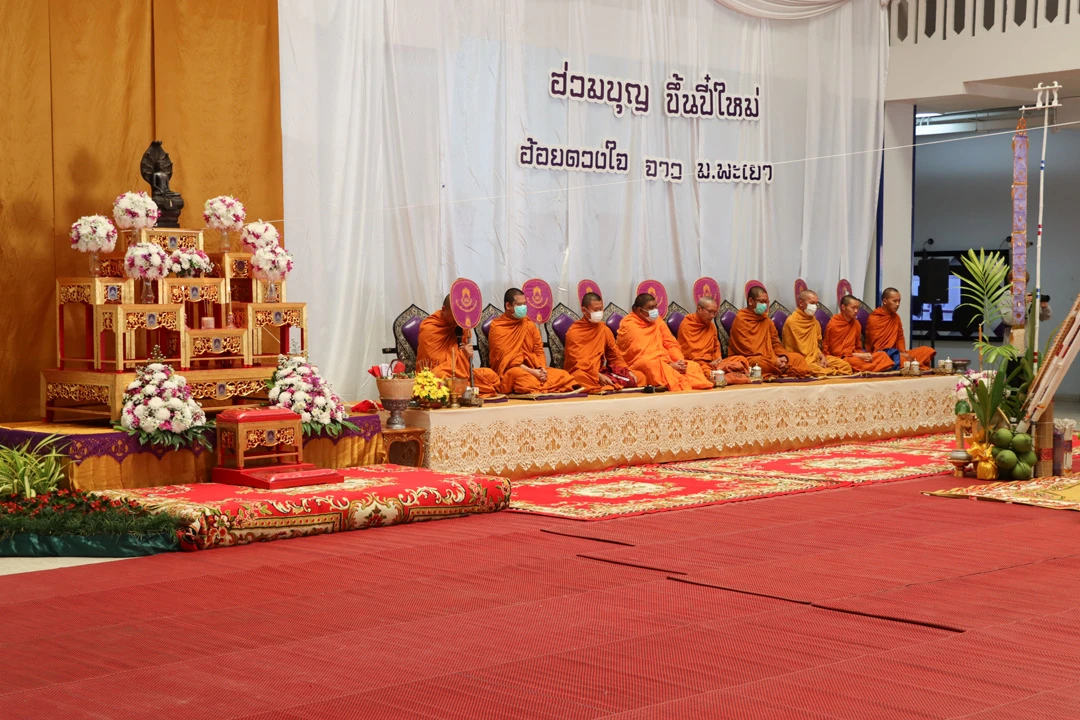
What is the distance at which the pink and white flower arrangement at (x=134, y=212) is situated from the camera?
21.2ft

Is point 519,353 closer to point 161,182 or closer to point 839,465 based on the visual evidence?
point 839,465

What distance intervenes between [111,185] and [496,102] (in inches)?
129

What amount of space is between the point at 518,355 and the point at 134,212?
2.94 m

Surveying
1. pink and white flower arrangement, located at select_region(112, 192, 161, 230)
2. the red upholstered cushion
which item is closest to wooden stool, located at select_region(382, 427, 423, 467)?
the red upholstered cushion

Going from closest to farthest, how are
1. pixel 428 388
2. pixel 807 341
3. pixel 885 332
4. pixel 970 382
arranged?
pixel 428 388 → pixel 970 382 → pixel 807 341 → pixel 885 332

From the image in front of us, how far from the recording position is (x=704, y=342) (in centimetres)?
1004

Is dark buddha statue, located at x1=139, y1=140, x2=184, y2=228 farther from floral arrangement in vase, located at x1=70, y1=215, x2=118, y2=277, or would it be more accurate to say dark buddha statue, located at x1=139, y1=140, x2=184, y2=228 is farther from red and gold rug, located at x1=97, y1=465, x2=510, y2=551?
red and gold rug, located at x1=97, y1=465, x2=510, y2=551

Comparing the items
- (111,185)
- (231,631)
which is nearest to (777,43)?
(111,185)

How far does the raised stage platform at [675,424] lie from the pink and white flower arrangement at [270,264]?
110cm

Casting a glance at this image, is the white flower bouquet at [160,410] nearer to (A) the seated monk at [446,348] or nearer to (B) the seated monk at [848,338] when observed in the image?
(A) the seated monk at [446,348]

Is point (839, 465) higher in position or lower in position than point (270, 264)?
lower

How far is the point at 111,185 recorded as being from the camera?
7.04 m

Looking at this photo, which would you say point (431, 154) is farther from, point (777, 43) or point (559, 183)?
point (777, 43)

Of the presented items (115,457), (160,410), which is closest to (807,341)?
(160,410)
